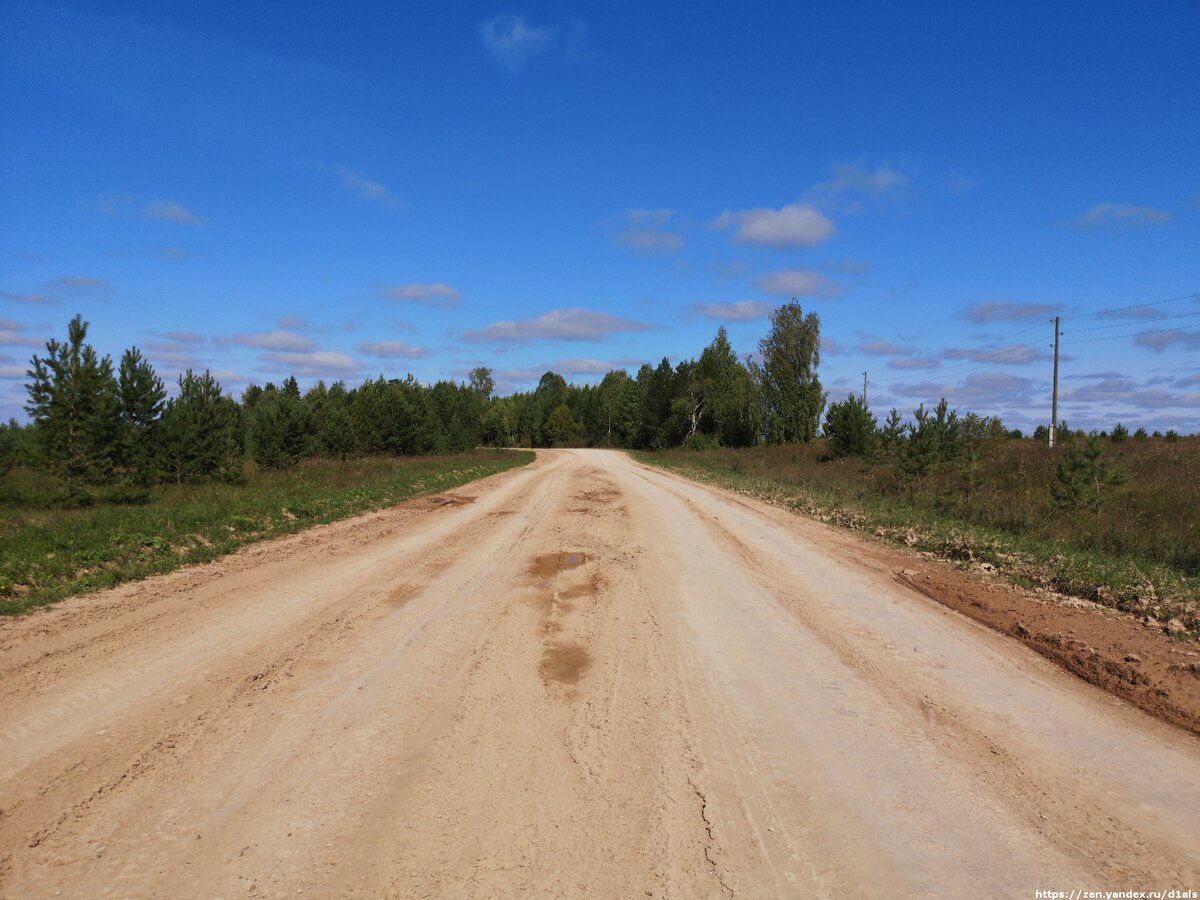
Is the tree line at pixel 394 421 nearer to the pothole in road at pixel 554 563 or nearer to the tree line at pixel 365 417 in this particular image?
the tree line at pixel 365 417

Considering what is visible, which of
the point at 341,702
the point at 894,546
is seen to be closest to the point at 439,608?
the point at 341,702

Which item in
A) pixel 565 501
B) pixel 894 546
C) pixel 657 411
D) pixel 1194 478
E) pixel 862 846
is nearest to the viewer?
pixel 862 846

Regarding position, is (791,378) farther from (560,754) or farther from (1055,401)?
(560,754)

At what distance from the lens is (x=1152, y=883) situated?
288 centimetres

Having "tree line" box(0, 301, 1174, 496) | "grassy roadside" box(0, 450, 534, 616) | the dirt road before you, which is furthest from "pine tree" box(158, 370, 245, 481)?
the dirt road

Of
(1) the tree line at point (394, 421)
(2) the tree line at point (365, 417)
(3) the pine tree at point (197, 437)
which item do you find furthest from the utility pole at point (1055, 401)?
(3) the pine tree at point (197, 437)

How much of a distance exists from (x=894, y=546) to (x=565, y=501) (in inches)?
352

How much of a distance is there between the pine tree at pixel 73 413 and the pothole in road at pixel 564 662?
2583cm

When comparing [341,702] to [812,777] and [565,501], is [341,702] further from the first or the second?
[565,501]

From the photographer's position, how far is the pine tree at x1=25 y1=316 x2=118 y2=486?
23516mm

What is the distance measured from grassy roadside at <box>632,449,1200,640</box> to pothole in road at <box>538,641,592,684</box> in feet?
20.3

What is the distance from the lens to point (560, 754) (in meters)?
3.93

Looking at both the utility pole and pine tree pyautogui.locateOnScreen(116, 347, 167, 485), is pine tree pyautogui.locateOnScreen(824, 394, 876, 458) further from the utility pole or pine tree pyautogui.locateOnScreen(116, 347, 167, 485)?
pine tree pyautogui.locateOnScreen(116, 347, 167, 485)

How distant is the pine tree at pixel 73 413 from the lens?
23.5 metres
